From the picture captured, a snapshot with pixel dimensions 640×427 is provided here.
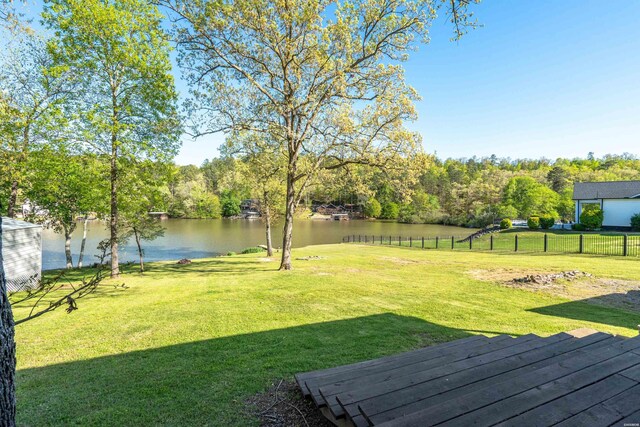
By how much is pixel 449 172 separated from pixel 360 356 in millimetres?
83135

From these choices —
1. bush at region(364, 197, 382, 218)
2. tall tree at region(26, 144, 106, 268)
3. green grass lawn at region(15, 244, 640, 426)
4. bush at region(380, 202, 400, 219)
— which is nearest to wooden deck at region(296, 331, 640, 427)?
green grass lawn at region(15, 244, 640, 426)

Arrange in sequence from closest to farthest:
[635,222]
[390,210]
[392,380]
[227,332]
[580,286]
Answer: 1. [392,380]
2. [227,332]
3. [580,286]
4. [635,222]
5. [390,210]

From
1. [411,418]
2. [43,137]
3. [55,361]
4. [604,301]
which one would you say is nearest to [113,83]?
[43,137]

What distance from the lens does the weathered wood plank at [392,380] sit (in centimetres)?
242

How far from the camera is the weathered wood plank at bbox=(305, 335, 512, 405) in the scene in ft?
9.37

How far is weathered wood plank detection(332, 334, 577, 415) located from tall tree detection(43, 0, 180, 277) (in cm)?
1048

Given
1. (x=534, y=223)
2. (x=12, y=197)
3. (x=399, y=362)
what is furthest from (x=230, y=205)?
(x=399, y=362)

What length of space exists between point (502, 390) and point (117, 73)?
44.3 feet

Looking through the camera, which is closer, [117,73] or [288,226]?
[117,73]

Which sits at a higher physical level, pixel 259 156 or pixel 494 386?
pixel 259 156

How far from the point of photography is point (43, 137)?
11.5 metres

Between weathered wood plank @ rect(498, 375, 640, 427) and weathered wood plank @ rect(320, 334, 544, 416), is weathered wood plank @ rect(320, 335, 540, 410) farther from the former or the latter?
weathered wood plank @ rect(498, 375, 640, 427)

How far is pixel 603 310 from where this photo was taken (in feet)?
21.7

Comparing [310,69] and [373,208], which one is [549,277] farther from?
[373,208]
